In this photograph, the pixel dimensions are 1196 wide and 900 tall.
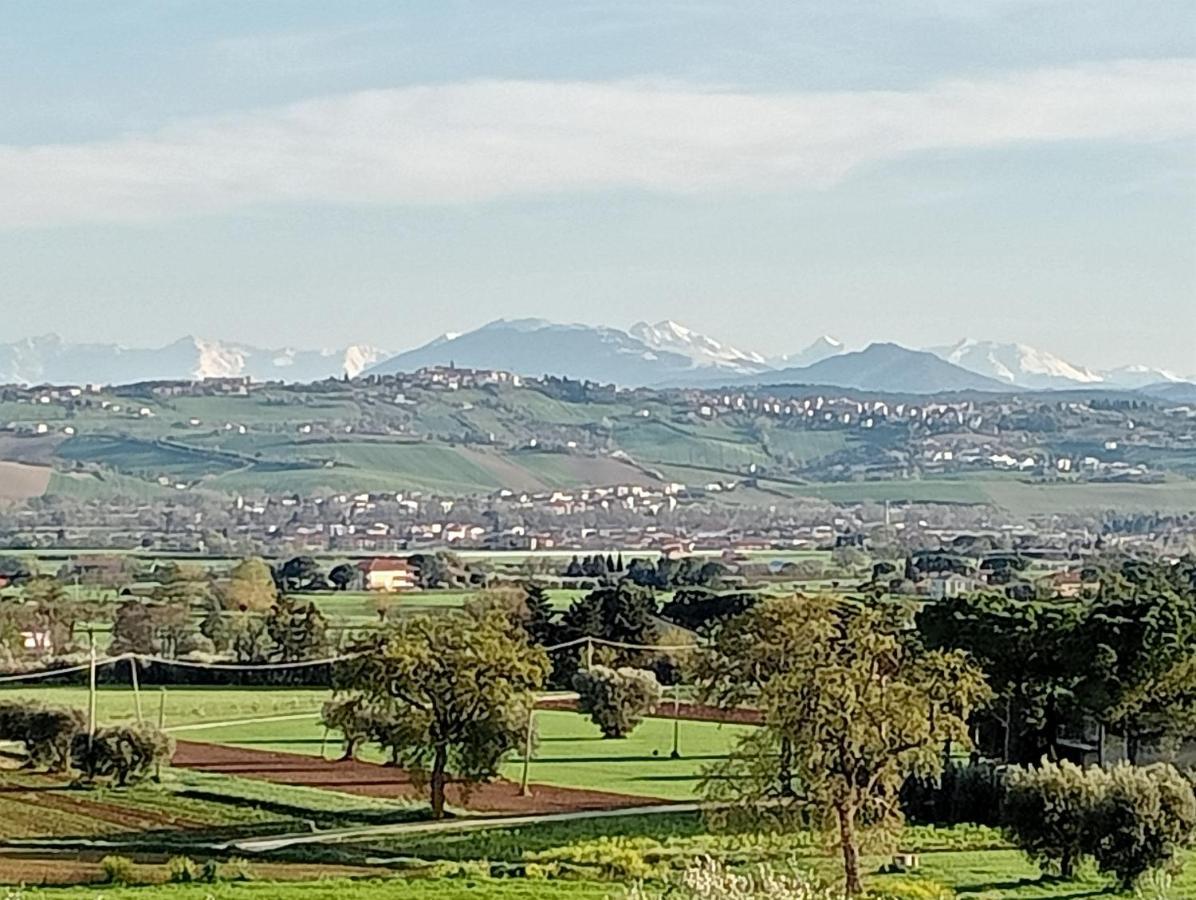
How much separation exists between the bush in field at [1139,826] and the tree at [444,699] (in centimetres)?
1487

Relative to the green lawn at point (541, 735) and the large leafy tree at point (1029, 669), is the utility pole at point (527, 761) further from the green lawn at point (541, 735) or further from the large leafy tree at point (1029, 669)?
the large leafy tree at point (1029, 669)

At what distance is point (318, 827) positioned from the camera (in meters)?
41.2

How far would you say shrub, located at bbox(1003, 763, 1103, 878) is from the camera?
1372 inches

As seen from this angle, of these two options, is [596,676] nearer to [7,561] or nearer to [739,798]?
[739,798]

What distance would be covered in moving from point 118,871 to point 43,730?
19.2 metres

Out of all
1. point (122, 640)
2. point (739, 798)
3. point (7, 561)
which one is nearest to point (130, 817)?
point (739, 798)

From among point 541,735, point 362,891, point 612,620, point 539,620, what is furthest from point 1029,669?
point 539,620

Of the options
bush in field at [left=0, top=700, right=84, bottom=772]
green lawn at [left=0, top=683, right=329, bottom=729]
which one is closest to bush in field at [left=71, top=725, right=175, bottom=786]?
bush in field at [left=0, top=700, right=84, bottom=772]

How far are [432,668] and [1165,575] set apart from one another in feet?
154

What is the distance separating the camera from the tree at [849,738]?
3309cm

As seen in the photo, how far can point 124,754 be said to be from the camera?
1893 inches

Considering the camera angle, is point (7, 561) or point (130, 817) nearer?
point (130, 817)

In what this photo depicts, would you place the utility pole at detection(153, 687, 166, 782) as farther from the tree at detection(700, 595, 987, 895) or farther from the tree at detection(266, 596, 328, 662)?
the tree at detection(700, 595, 987, 895)

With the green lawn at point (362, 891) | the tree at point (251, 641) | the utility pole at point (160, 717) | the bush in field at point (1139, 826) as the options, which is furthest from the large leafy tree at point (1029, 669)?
the tree at point (251, 641)
